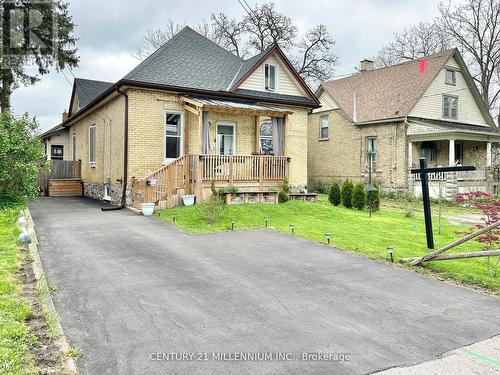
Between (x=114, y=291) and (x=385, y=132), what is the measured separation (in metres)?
21.9

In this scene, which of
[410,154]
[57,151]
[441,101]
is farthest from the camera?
[57,151]

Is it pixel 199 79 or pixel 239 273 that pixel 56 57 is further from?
pixel 239 273

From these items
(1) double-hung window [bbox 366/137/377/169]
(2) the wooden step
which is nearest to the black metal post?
(1) double-hung window [bbox 366/137/377/169]

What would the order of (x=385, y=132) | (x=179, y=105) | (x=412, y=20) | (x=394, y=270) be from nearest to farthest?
(x=394, y=270) → (x=179, y=105) → (x=385, y=132) → (x=412, y=20)

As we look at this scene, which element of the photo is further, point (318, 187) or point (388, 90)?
point (318, 187)

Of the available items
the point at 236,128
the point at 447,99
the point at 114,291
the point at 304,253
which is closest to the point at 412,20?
the point at 447,99

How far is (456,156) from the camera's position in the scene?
26031 millimetres

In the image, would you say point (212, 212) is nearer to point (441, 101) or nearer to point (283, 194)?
point (283, 194)

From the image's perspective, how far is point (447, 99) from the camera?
25.5 m

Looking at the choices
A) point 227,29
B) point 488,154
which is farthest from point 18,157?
point 227,29

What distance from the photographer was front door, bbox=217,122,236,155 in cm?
1672

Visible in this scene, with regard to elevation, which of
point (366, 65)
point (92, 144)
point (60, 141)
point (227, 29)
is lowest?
point (92, 144)

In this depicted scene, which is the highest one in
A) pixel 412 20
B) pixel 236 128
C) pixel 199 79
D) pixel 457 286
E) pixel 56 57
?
pixel 412 20

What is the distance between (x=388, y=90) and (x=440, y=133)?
548 centimetres
